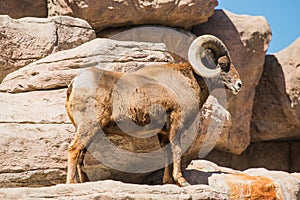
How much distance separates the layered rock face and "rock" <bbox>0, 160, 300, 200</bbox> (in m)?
0.01

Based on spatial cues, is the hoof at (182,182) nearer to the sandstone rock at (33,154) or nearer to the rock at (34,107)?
the sandstone rock at (33,154)

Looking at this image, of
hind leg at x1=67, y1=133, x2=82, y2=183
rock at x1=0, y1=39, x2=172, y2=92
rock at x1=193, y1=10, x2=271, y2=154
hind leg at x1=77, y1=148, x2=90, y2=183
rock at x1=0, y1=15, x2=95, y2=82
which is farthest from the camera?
rock at x1=193, y1=10, x2=271, y2=154

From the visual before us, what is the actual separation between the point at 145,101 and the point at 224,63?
1152mm

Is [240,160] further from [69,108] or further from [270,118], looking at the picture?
[69,108]

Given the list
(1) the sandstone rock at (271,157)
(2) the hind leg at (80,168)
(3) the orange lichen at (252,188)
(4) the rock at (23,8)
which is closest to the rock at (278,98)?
(1) the sandstone rock at (271,157)

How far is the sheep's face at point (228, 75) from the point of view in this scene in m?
7.80

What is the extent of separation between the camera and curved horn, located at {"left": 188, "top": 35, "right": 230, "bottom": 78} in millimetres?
7539

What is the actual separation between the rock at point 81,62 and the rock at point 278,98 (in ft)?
18.8

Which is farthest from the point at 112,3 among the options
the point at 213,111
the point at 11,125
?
the point at 11,125

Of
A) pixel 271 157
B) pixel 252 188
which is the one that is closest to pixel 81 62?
pixel 252 188

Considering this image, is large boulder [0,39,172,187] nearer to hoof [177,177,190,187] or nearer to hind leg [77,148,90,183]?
hind leg [77,148,90,183]

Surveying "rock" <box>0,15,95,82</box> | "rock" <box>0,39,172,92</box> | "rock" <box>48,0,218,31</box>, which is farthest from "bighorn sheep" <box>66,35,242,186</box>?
"rock" <box>48,0,218,31</box>

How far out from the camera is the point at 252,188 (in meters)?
7.56

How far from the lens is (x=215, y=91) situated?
26.0 feet
